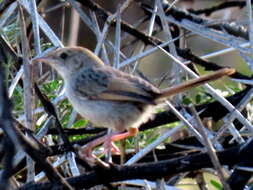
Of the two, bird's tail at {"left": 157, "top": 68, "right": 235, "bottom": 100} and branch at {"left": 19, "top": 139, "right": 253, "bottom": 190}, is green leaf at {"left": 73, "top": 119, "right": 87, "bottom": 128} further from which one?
branch at {"left": 19, "top": 139, "right": 253, "bottom": 190}

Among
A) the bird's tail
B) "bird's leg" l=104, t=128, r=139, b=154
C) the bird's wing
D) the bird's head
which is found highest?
the bird's head

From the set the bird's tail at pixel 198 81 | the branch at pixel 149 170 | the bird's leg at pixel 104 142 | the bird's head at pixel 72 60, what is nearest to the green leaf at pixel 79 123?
the bird's head at pixel 72 60

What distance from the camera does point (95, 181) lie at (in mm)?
3246

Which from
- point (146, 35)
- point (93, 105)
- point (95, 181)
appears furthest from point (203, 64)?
point (95, 181)

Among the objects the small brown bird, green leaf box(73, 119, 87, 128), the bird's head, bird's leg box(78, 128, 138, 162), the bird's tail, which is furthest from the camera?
green leaf box(73, 119, 87, 128)

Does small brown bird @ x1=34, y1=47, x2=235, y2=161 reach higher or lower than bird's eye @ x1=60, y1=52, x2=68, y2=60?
lower

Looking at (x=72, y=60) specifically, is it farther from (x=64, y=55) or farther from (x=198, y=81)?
(x=198, y=81)

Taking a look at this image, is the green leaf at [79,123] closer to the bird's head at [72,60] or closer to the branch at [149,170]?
the bird's head at [72,60]

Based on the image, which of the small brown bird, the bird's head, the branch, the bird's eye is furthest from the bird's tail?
the bird's eye

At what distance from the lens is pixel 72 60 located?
4.38m

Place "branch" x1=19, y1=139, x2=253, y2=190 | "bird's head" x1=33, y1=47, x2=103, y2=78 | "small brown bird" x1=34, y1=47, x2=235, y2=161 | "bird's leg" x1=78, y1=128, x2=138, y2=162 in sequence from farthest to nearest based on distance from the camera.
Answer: "bird's head" x1=33, y1=47, x2=103, y2=78
"small brown bird" x1=34, y1=47, x2=235, y2=161
"bird's leg" x1=78, y1=128, x2=138, y2=162
"branch" x1=19, y1=139, x2=253, y2=190

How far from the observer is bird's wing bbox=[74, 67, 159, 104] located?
3746 mm

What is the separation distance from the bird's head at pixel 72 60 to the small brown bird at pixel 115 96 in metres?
0.07

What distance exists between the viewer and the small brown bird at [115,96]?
372 centimetres
